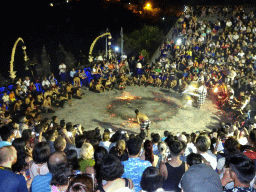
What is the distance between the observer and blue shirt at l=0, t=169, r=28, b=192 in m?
2.96

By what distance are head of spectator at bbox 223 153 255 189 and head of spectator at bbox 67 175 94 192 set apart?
5.61 feet

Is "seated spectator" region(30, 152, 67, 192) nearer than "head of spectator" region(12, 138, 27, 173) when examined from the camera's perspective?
Yes

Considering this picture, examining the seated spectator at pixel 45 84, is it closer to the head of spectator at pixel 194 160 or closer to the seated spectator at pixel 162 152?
the seated spectator at pixel 162 152

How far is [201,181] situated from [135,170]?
1349 mm

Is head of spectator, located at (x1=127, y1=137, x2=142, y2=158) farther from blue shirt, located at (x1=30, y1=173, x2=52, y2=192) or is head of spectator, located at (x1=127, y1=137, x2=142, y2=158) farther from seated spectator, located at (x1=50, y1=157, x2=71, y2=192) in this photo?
blue shirt, located at (x1=30, y1=173, x2=52, y2=192)

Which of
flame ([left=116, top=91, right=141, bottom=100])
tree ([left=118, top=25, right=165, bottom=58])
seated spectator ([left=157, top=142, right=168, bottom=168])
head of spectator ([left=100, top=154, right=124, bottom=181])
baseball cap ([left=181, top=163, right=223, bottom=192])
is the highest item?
tree ([left=118, top=25, right=165, bottom=58])

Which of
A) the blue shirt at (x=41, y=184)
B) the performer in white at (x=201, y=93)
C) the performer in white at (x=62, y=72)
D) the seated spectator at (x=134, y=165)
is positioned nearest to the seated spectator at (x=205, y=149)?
the seated spectator at (x=134, y=165)

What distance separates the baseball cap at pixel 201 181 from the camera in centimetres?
261

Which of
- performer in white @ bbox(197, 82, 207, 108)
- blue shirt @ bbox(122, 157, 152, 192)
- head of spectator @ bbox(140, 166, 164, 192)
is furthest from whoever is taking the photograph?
performer in white @ bbox(197, 82, 207, 108)

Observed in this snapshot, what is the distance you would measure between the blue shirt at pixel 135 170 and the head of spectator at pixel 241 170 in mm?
1374

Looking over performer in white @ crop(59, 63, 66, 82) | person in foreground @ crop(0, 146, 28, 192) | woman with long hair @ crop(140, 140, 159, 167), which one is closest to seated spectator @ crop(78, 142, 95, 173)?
woman with long hair @ crop(140, 140, 159, 167)

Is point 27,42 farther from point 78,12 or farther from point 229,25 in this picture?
point 229,25

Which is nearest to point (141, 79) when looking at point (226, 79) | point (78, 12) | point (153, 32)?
point (226, 79)

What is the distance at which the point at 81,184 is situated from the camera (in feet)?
8.69
